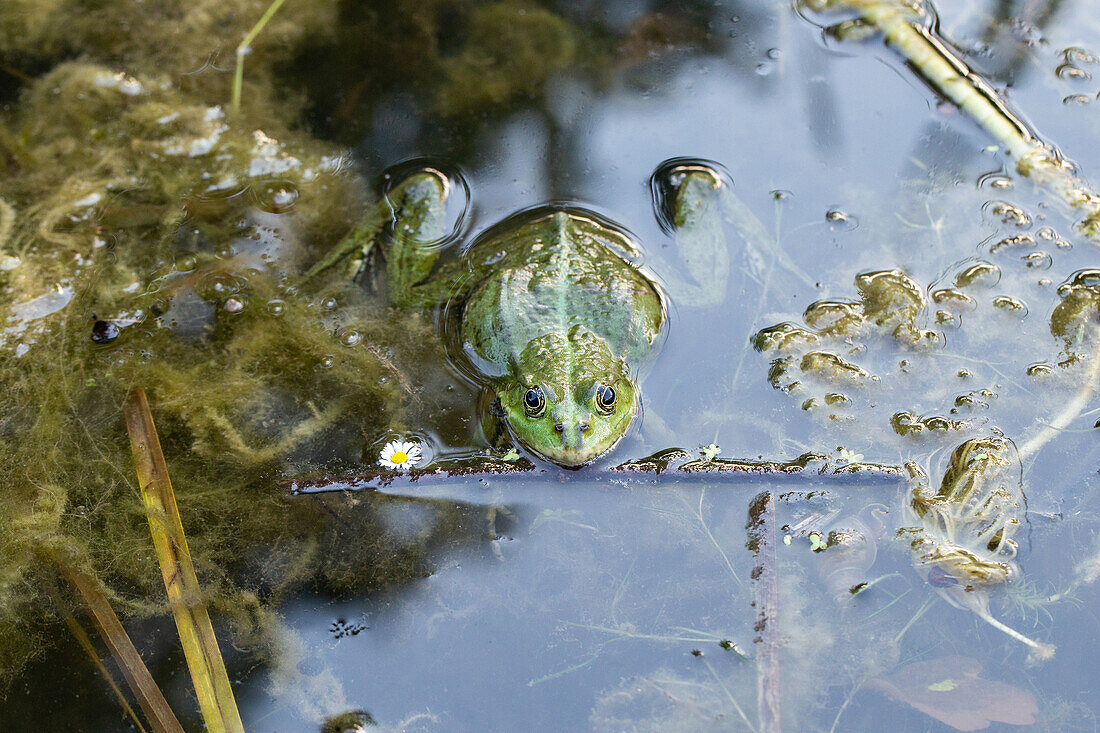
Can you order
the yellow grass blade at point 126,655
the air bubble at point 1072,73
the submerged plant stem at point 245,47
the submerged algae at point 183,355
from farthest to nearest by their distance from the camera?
the submerged plant stem at point 245,47 → the air bubble at point 1072,73 → the submerged algae at point 183,355 → the yellow grass blade at point 126,655

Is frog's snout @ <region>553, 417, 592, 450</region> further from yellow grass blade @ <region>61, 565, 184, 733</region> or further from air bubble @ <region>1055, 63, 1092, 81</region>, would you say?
air bubble @ <region>1055, 63, 1092, 81</region>

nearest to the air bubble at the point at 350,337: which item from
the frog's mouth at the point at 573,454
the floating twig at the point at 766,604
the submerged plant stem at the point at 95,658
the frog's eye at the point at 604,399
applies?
the frog's mouth at the point at 573,454

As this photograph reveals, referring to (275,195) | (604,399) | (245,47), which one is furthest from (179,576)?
(245,47)

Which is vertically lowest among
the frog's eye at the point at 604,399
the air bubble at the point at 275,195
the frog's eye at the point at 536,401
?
the frog's eye at the point at 536,401

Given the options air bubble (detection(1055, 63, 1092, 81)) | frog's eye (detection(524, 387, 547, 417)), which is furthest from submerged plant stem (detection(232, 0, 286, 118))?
air bubble (detection(1055, 63, 1092, 81))

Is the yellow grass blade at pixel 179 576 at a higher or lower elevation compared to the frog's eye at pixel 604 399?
lower

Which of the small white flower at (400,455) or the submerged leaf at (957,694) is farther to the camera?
the small white flower at (400,455)

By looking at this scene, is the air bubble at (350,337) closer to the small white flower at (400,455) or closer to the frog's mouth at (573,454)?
the small white flower at (400,455)
